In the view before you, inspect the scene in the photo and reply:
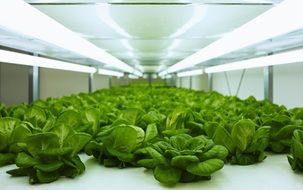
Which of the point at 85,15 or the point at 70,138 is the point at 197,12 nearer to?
the point at 85,15

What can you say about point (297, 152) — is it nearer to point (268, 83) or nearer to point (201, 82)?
point (268, 83)

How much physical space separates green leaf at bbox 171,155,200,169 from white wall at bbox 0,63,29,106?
16.7ft

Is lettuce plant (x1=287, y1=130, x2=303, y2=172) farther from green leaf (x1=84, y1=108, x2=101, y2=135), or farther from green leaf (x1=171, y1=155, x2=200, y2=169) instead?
green leaf (x1=84, y1=108, x2=101, y2=135)

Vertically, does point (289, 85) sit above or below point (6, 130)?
above

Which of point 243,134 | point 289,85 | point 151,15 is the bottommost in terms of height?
point 243,134

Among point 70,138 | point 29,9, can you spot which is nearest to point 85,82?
point 29,9

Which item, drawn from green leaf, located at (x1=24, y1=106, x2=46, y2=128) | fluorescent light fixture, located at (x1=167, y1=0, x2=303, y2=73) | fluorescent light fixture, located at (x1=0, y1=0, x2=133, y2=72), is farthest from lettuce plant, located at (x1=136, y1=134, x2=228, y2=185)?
fluorescent light fixture, located at (x1=0, y1=0, x2=133, y2=72)

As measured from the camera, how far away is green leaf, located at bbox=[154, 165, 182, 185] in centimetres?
78

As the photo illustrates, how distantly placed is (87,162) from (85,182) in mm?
179

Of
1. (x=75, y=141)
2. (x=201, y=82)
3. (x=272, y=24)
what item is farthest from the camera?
(x=201, y=82)

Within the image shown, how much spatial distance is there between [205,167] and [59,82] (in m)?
5.40

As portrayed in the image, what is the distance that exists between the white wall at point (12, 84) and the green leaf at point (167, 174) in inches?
199

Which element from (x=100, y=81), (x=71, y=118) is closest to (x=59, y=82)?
(x=100, y=81)

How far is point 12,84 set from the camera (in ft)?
17.9
